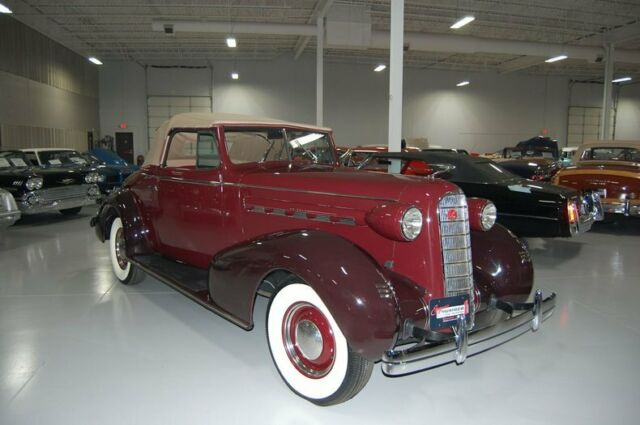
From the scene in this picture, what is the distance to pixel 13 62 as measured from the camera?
1358cm

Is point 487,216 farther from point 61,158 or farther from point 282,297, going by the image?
point 61,158

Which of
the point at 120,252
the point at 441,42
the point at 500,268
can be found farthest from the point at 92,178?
the point at 441,42

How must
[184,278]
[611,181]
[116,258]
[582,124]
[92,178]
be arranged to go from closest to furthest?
[184,278], [116,258], [611,181], [92,178], [582,124]

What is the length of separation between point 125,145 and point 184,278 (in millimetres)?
18936

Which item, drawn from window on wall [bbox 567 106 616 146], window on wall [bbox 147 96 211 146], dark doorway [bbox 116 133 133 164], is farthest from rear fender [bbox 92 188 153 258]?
window on wall [bbox 567 106 616 146]

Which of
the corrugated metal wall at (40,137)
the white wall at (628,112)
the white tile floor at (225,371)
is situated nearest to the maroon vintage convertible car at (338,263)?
the white tile floor at (225,371)

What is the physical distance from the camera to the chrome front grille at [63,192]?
7.91 m

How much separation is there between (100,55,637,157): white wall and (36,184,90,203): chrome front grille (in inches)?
467

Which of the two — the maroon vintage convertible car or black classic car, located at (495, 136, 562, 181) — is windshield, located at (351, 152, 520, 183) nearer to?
the maroon vintage convertible car

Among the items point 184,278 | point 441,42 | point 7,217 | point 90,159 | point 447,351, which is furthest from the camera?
point 441,42

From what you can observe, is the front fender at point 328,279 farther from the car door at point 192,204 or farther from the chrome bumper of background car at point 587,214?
the chrome bumper of background car at point 587,214

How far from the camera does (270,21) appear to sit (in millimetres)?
14594

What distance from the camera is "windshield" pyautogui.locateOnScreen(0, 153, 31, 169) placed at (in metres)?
8.15

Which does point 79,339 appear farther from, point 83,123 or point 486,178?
point 83,123
